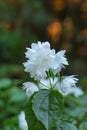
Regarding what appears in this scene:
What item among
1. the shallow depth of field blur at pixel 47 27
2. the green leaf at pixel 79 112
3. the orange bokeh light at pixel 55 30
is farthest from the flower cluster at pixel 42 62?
the orange bokeh light at pixel 55 30

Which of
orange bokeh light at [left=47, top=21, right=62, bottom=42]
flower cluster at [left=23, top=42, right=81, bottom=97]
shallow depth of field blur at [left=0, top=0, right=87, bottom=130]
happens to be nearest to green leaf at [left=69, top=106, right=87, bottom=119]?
flower cluster at [left=23, top=42, right=81, bottom=97]

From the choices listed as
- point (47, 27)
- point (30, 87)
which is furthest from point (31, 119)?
point (47, 27)

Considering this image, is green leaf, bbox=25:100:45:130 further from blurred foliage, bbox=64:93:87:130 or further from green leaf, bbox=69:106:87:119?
green leaf, bbox=69:106:87:119

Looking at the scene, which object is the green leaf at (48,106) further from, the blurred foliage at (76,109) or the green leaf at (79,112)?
the green leaf at (79,112)

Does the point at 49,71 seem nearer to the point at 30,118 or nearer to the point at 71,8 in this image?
the point at 30,118

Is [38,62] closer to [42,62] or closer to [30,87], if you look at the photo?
[42,62]

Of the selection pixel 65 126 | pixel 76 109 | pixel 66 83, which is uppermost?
pixel 76 109

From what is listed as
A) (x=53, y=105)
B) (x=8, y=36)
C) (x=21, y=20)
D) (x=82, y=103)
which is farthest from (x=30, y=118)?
(x=21, y=20)
